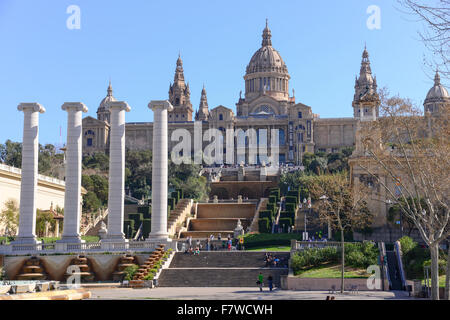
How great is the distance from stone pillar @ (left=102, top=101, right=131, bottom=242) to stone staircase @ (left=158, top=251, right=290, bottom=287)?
4.72 m

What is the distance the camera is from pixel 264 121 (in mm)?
156000

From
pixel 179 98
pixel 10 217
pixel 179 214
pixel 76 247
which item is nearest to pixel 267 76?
pixel 179 98

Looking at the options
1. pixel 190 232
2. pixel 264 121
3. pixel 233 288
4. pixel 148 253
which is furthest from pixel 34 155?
pixel 264 121

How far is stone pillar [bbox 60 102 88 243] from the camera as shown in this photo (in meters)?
45.0

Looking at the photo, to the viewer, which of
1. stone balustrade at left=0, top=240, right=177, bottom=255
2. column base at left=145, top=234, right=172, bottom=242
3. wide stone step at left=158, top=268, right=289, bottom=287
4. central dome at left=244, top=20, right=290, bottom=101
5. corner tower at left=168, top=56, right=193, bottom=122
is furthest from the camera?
corner tower at left=168, top=56, right=193, bottom=122

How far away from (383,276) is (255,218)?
3268 cm

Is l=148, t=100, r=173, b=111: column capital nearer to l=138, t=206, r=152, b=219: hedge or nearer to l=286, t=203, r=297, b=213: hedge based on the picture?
l=138, t=206, r=152, b=219: hedge

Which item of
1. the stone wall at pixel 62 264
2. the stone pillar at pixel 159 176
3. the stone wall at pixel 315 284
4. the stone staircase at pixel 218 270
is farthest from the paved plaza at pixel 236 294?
the stone pillar at pixel 159 176

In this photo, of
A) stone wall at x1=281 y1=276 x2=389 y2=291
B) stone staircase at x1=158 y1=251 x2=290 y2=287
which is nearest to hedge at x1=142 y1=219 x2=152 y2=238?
stone staircase at x1=158 y1=251 x2=290 y2=287

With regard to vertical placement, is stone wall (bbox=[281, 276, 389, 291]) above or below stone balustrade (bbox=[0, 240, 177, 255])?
below

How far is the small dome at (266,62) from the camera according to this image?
578 feet

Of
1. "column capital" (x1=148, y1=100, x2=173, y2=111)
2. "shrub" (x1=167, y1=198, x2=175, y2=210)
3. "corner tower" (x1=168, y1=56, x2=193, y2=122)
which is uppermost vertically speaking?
"corner tower" (x1=168, y1=56, x2=193, y2=122)

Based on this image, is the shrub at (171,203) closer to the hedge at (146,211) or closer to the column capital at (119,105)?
the hedge at (146,211)
